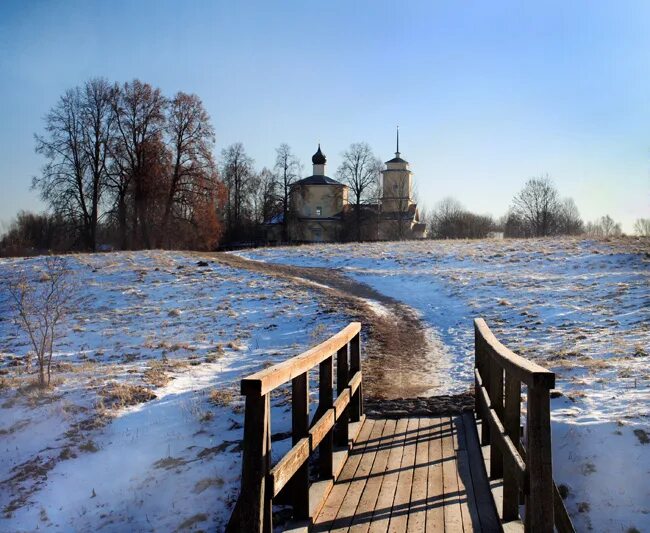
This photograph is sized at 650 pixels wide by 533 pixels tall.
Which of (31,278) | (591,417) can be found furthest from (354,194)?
(591,417)

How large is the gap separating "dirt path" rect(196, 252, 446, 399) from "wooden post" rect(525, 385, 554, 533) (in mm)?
5121

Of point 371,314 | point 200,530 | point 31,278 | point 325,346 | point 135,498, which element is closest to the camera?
point 325,346

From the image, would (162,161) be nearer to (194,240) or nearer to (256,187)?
(194,240)

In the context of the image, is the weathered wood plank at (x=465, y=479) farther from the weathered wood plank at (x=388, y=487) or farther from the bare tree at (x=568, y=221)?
the bare tree at (x=568, y=221)

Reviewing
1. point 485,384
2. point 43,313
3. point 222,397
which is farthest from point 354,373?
point 43,313

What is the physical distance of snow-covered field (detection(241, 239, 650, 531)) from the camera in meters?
5.45

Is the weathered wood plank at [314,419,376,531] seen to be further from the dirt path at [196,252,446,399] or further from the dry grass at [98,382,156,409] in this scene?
the dry grass at [98,382,156,409]

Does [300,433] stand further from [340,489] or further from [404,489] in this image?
[404,489]

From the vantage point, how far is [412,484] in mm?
4938

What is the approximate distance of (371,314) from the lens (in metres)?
15.1

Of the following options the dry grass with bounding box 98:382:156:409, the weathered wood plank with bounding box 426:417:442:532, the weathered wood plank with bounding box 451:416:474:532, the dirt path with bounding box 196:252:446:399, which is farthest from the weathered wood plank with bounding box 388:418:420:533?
the dry grass with bounding box 98:382:156:409

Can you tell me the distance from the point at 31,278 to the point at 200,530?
1800 cm

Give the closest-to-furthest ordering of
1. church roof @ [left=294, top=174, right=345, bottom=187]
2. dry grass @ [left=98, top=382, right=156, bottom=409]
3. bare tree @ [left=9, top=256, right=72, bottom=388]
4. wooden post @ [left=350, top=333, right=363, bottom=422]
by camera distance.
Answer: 1. wooden post @ [left=350, top=333, right=363, bottom=422]
2. dry grass @ [left=98, top=382, right=156, bottom=409]
3. bare tree @ [left=9, top=256, right=72, bottom=388]
4. church roof @ [left=294, top=174, right=345, bottom=187]

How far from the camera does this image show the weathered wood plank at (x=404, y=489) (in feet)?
13.8
